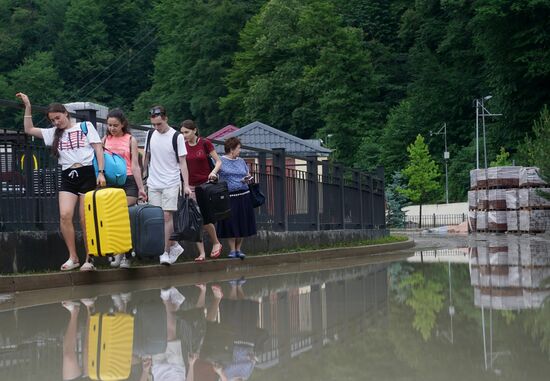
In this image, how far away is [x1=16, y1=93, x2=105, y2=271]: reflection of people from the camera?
11156 millimetres

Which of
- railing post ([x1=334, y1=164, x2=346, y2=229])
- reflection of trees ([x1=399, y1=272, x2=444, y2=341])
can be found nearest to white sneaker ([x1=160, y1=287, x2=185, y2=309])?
reflection of trees ([x1=399, y1=272, x2=444, y2=341])

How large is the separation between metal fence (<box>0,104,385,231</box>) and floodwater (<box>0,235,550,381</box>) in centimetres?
131

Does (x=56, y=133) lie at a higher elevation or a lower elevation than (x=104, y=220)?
higher

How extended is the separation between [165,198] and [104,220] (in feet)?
5.63

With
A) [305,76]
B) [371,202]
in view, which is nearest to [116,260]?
[371,202]

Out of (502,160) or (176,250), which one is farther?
(502,160)

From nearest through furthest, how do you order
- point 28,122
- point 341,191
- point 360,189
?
1. point 28,122
2. point 341,191
3. point 360,189

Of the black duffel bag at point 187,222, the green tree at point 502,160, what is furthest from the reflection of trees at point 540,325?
the green tree at point 502,160

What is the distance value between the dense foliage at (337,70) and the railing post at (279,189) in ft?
138

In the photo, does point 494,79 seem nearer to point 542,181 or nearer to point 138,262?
point 542,181

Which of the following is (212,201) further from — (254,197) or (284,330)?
(284,330)

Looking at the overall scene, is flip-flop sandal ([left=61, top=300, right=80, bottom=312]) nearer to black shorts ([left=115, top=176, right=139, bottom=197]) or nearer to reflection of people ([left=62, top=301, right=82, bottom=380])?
reflection of people ([left=62, top=301, right=82, bottom=380])

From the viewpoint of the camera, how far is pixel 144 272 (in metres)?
12.4

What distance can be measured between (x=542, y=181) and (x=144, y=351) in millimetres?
30344
